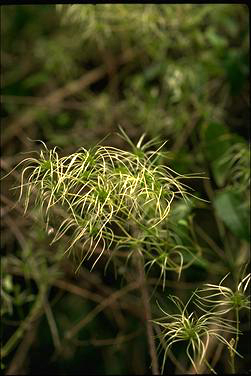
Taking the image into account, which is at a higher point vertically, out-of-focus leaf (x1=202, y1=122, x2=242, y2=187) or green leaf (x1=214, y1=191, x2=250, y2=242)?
out-of-focus leaf (x1=202, y1=122, x2=242, y2=187)

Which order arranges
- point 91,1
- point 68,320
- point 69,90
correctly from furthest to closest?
1. point 69,90
2. point 68,320
3. point 91,1

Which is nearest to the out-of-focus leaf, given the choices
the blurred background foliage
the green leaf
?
the blurred background foliage

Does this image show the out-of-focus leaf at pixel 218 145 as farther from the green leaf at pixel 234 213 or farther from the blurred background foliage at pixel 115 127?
the green leaf at pixel 234 213

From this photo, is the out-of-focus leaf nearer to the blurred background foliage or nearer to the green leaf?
the blurred background foliage

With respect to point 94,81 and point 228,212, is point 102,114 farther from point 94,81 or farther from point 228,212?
point 228,212

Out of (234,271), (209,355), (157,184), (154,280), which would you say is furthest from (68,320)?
(157,184)
